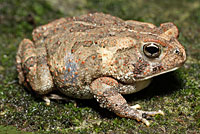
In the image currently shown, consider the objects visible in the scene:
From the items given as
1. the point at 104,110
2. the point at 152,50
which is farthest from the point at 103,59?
the point at 104,110

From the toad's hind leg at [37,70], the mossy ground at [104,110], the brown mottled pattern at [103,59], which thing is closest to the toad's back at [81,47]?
the brown mottled pattern at [103,59]

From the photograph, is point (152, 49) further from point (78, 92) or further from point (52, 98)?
point (52, 98)

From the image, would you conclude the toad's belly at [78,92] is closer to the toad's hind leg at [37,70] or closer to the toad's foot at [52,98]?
the toad's foot at [52,98]

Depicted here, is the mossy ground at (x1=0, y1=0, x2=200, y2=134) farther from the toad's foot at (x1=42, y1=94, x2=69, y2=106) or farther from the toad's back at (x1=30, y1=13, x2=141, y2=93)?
the toad's back at (x1=30, y1=13, x2=141, y2=93)

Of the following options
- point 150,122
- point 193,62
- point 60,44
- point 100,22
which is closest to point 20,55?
point 60,44

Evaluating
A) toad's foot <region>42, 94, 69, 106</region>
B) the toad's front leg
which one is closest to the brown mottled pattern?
the toad's front leg

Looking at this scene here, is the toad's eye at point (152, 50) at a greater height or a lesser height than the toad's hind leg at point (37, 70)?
greater
